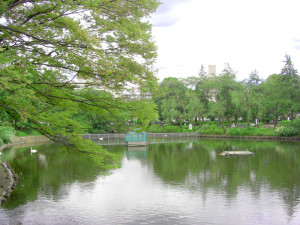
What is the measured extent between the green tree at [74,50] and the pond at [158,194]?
124 inches

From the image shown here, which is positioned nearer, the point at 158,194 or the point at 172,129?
the point at 158,194

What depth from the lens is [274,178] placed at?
57.7 ft

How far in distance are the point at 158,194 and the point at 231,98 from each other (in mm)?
41030

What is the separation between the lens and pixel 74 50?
26.1 feet

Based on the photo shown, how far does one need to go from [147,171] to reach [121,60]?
1352 cm

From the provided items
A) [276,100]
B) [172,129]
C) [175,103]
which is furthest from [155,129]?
[276,100]

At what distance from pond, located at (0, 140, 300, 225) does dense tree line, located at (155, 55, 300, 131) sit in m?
27.3

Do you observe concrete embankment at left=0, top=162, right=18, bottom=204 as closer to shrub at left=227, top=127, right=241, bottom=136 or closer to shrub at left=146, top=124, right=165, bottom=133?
shrub at left=227, top=127, right=241, bottom=136

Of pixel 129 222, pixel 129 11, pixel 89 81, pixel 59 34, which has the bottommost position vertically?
pixel 129 222

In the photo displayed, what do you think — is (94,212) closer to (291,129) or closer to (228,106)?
(291,129)

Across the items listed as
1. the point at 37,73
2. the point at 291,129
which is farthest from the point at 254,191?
the point at 291,129

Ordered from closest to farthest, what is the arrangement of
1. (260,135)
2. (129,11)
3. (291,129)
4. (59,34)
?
(59,34) → (129,11) → (291,129) → (260,135)

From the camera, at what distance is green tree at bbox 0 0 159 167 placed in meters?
7.61

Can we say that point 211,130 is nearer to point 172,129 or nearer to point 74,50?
point 172,129
